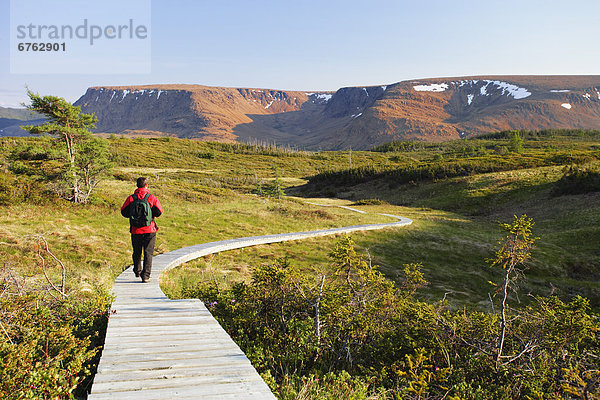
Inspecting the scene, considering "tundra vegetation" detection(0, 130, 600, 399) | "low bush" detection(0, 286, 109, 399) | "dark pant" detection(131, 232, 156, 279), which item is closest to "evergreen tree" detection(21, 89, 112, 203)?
"tundra vegetation" detection(0, 130, 600, 399)

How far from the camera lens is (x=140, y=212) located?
8398mm

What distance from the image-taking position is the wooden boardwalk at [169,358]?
11.6ft

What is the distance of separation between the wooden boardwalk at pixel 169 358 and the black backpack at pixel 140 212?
2.01 m

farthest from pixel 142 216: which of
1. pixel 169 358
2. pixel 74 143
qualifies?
pixel 74 143

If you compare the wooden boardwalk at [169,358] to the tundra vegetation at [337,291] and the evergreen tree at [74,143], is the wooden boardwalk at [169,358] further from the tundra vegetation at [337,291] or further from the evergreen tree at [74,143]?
the evergreen tree at [74,143]

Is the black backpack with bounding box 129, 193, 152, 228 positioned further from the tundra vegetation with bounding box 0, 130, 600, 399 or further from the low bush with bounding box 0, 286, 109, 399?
the low bush with bounding box 0, 286, 109, 399

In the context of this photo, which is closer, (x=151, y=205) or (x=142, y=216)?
(x=142, y=216)

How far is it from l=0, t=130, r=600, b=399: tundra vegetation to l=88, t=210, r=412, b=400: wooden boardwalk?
0.41 metres

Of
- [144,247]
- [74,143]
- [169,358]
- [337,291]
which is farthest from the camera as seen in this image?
[74,143]

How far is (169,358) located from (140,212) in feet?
16.5

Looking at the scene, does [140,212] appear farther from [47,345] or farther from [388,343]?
[388,343]

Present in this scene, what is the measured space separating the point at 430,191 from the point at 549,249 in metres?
35.9

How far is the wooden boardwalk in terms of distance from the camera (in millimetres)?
3539

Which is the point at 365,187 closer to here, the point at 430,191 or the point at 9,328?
the point at 430,191
